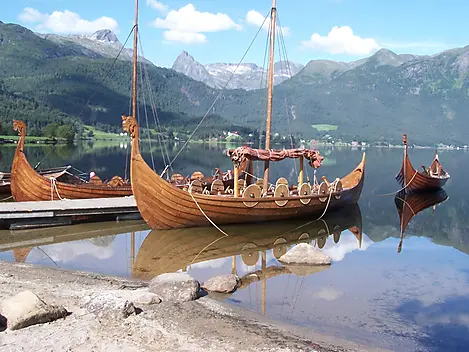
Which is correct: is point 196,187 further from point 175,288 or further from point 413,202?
point 413,202

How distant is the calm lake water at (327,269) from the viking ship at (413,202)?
2.87 m

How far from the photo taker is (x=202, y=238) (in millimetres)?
20750

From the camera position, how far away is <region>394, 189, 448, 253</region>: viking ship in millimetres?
31406

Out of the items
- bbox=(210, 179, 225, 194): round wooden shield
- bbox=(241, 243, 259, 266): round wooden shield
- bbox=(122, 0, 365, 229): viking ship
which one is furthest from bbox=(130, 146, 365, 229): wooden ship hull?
bbox=(210, 179, 225, 194): round wooden shield

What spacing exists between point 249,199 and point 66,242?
783 cm

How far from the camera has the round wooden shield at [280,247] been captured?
1929 cm

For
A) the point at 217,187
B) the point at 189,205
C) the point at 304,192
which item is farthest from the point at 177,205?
the point at 304,192

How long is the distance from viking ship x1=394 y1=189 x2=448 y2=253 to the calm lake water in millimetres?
2872

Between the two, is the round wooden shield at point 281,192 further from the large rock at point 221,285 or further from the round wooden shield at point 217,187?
the large rock at point 221,285

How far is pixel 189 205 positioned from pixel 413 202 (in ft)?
76.8

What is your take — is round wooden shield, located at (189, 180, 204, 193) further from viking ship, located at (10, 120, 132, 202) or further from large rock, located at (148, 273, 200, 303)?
large rock, located at (148, 273, 200, 303)

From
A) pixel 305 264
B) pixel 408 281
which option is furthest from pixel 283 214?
pixel 408 281

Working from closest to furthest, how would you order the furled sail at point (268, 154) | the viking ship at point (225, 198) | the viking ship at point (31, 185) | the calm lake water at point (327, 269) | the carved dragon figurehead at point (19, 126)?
the calm lake water at point (327, 269), the viking ship at point (225, 198), the furled sail at point (268, 154), the carved dragon figurehead at point (19, 126), the viking ship at point (31, 185)

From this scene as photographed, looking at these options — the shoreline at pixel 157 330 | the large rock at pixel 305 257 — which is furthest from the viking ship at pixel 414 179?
the shoreline at pixel 157 330
